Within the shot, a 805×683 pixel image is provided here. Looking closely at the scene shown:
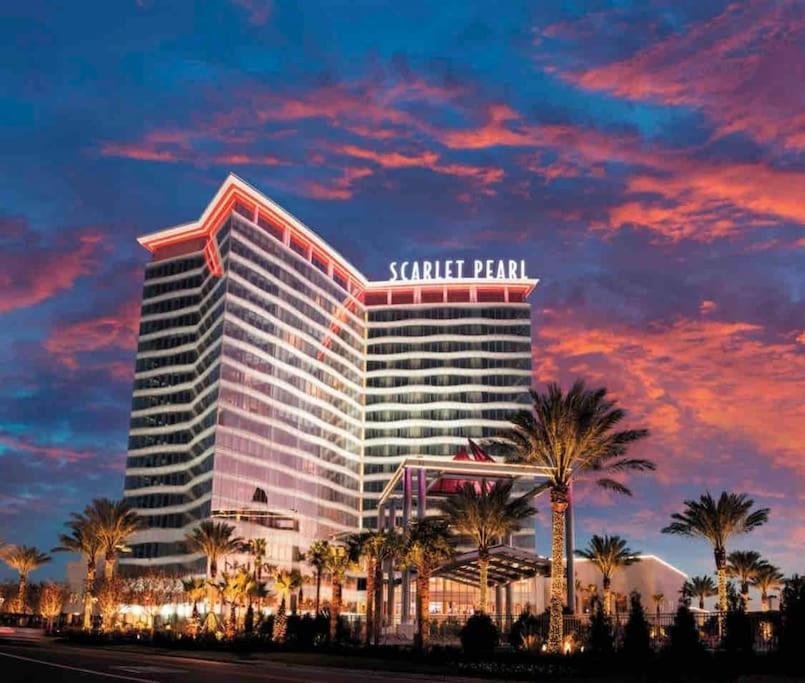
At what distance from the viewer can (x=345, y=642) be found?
73.2 metres

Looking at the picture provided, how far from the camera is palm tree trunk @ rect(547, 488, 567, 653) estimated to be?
52.8 meters

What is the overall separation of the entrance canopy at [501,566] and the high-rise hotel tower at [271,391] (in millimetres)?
51062

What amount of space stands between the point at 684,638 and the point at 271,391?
12217 cm

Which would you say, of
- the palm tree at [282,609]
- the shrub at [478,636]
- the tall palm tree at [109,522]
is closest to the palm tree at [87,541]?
the tall palm tree at [109,522]

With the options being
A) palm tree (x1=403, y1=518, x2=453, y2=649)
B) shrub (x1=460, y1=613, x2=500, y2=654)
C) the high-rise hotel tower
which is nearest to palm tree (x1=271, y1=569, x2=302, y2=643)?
palm tree (x1=403, y1=518, x2=453, y2=649)

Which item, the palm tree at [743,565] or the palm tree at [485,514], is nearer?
the palm tree at [485,514]

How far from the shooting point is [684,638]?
3953 cm

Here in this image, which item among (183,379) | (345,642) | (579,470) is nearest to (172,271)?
(183,379)

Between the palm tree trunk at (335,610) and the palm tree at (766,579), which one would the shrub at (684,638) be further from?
the palm tree at (766,579)

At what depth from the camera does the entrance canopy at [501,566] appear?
276 feet

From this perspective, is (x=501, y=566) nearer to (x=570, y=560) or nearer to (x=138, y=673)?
(x=570, y=560)

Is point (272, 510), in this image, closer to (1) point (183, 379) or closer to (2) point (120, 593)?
(1) point (183, 379)

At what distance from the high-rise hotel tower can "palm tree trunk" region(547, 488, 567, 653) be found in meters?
91.6

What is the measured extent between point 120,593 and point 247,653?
47.4 metres
